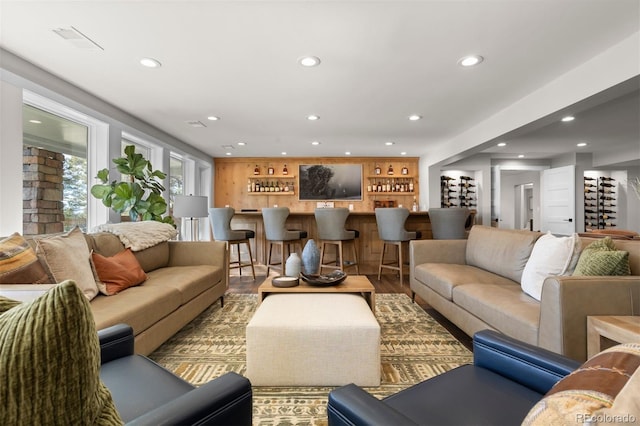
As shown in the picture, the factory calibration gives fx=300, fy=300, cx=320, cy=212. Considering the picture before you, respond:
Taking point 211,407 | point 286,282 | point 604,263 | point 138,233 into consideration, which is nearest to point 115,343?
point 211,407

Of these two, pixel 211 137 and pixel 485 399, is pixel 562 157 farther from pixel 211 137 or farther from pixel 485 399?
pixel 485 399

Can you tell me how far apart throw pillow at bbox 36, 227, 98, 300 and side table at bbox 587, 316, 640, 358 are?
8.99ft

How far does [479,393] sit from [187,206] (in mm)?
4061

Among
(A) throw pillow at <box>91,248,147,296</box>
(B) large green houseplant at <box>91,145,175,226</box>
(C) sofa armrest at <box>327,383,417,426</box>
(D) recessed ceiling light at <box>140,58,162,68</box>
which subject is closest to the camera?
(C) sofa armrest at <box>327,383,417,426</box>

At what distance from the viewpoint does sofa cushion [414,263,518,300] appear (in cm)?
244

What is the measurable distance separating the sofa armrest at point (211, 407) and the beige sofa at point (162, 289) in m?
1.15

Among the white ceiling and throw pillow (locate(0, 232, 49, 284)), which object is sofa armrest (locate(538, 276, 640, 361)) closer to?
the white ceiling

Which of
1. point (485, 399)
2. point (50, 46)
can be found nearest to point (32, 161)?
point (50, 46)

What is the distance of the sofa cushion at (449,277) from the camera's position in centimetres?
244

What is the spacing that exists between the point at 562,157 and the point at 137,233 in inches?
351

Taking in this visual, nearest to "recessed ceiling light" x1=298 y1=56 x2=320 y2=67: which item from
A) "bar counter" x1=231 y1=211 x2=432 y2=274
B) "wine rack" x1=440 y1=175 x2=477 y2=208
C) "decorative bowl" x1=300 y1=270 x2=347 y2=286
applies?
"decorative bowl" x1=300 y1=270 x2=347 y2=286

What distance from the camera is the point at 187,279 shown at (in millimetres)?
2541

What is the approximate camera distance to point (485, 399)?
958 millimetres

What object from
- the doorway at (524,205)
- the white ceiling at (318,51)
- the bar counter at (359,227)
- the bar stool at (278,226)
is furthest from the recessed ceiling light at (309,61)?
the doorway at (524,205)
